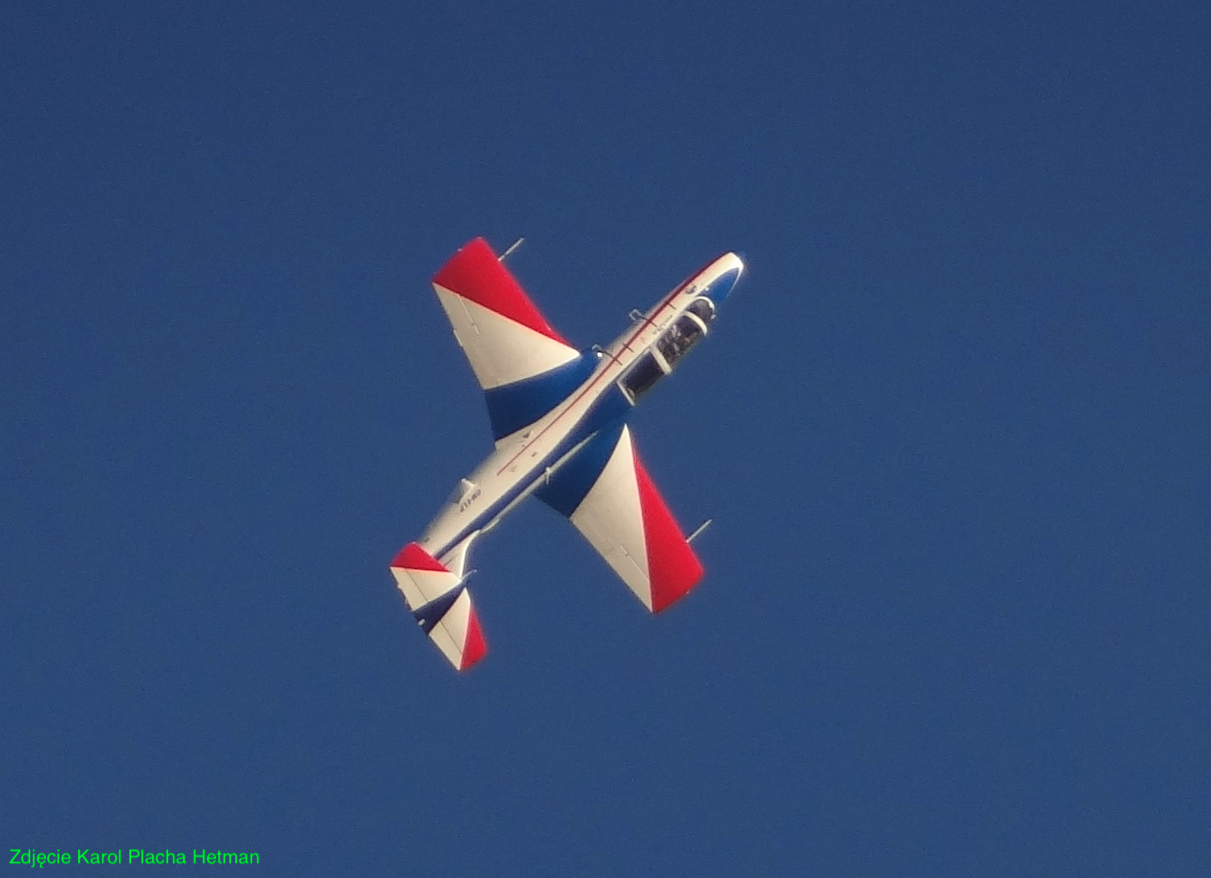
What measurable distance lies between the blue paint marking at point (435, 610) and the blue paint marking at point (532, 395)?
5.33 metres

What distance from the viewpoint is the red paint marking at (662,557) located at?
178 feet

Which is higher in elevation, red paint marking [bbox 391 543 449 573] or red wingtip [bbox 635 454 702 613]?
red paint marking [bbox 391 543 449 573]

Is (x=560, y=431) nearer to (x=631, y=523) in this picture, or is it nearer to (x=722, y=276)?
(x=631, y=523)

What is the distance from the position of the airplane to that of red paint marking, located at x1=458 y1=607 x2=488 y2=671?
1.1 inches

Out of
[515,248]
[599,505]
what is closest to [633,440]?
[599,505]

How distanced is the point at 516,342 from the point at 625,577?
768 centimetres

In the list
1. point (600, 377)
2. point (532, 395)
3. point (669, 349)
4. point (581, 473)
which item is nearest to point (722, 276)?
point (669, 349)

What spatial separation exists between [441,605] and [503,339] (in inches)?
312

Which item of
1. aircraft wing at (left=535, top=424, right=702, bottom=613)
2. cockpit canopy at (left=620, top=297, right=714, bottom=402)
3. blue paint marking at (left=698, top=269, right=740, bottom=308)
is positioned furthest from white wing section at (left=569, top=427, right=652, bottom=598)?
blue paint marking at (left=698, top=269, right=740, bottom=308)

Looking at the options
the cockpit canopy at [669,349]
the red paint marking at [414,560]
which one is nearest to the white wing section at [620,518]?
the cockpit canopy at [669,349]

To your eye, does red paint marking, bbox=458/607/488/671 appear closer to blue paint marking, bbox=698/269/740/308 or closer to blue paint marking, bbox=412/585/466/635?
blue paint marking, bbox=412/585/466/635

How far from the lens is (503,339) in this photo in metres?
52.9

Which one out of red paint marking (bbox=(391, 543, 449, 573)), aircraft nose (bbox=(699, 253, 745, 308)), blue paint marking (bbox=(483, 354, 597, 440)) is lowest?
red paint marking (bbox=(391, 543, 449, 573))

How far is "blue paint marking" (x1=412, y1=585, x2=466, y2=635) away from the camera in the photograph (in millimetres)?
50031
